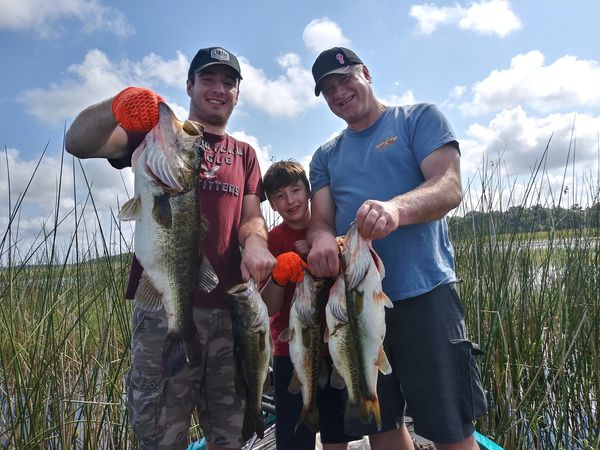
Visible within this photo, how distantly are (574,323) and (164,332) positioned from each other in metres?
3.59

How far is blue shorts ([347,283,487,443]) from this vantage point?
8.27 ft

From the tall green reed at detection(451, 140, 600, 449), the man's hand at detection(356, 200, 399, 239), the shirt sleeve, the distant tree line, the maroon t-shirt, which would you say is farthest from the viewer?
the distant tree line

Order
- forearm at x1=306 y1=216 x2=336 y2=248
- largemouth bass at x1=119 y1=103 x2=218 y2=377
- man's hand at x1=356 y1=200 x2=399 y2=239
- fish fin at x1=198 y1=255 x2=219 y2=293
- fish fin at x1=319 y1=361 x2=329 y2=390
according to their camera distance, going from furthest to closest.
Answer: fish fin at x1=319 y1=361 x2=329 y2=390, forearm at x1=306 y1=216 x2=336 y2=248, fish fin at x1=198 y1=255 x2=219 y2=293, largemouth bass at x1=119 y1=103 x2=218 y2=377, man's hand at x1=356 y1=200 x2=399 y2=239

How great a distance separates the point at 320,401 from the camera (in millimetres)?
2971

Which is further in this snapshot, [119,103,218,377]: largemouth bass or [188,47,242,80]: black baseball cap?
[188,47,242,80]: black baseball cap

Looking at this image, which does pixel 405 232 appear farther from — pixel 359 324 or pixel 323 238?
pixel 359 324

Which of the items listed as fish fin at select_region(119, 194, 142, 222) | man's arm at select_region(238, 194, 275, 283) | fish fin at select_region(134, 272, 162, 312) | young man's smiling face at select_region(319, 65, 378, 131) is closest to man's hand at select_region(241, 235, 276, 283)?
→ man's arm at select_region(238, 194, 275, 283)

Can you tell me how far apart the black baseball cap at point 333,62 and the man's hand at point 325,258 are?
1.21m

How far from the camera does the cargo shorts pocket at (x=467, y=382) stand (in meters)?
2.52

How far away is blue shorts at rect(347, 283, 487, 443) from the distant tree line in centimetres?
199

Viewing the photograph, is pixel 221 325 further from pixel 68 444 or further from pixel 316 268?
pixel 68 444

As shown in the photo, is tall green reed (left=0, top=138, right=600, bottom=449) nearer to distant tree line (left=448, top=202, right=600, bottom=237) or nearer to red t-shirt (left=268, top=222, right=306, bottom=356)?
distant tree line (left=448, top=202, right=600, bottom=237)

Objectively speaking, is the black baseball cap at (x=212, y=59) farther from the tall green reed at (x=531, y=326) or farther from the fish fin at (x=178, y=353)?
the tall green reed at (x=531, y=326)

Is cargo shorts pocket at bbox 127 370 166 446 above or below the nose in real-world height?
below
